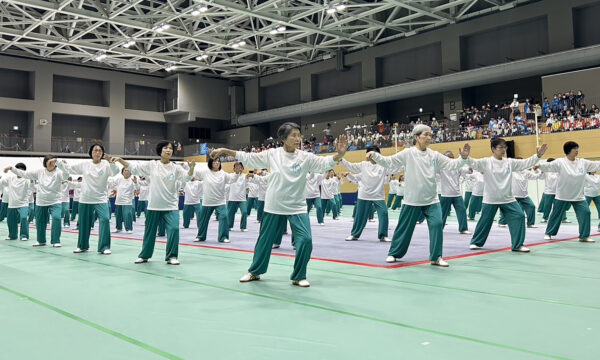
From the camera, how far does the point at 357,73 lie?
39000 millimetres

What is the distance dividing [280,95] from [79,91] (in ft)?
58.3

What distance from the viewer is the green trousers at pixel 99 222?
981cm

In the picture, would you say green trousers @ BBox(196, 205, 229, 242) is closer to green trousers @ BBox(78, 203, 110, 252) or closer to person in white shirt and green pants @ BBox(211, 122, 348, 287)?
green trousers @ BBox(78, 203, 110, 252)

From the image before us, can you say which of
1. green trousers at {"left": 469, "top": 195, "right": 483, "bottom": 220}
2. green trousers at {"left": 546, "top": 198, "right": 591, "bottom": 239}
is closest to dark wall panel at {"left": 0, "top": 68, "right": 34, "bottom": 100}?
green trousers at {"left": 469, "top": 195, "right": 483, "bottom": 220}

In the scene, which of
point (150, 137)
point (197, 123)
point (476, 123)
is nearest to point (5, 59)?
point (150, 137)

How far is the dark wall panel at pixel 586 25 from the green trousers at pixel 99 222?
27.6 meters

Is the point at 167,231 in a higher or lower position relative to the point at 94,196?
lower

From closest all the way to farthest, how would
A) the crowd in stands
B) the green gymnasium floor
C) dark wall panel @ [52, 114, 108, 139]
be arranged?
1. the green gymnasium floor
2. the crowd in stands
3. dark wall panel @ [52, 114, 108, 139]

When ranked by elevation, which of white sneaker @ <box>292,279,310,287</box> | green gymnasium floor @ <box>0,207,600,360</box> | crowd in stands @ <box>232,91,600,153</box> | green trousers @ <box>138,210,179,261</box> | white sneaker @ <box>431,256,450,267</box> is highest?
crowd in stands @ <box>232,91,600,153</box>

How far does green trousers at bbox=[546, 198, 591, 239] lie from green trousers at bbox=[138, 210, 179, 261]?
829 cm

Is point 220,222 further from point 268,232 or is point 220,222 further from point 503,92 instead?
point 503,92

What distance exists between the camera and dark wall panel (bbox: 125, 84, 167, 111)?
45.7m

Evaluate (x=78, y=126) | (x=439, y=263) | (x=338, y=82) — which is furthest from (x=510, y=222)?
(x=78, y=126)

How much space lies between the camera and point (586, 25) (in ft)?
90.1
